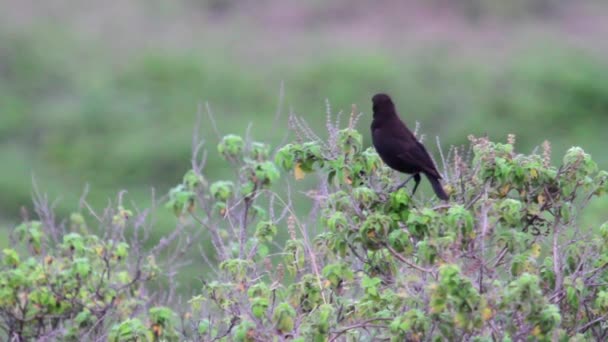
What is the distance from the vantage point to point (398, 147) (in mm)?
6023

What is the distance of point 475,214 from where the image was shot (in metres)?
5.16

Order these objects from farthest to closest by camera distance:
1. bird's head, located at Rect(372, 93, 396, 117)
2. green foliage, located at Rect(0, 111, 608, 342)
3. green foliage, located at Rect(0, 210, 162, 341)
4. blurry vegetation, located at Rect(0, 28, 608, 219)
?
1. blurry vegetation, located at Rect(0, 28, 608, 219)
2. green foliage, located at Rect(0, 210, 162, 341)
3. bird's head, located at Rect(372, 93, 396, 117)
4. green foliage, located at Rect(0, 111, 608, 342)

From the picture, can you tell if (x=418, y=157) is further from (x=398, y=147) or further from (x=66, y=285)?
(x=66, y=285)

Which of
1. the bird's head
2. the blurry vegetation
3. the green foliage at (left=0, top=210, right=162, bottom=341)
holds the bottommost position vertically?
the blurry vegetation

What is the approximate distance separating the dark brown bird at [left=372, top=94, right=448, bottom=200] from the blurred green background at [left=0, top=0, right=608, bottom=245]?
30.4 feet

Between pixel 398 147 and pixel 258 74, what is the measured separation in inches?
488

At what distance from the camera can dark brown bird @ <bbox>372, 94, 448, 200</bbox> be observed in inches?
235

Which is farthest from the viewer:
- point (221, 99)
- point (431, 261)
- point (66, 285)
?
point (221, 99)

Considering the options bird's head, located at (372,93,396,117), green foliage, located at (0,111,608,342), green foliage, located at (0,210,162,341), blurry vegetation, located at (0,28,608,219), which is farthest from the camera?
blurry vegetation, located at (0,28,608,219)

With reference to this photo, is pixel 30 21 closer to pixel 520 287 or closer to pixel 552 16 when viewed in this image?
pixel 552 16

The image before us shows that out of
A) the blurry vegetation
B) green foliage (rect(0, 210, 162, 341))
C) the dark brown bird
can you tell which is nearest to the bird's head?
the dark brown bird

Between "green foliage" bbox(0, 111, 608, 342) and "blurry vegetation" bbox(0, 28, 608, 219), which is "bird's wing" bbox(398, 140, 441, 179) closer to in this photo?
"green foliage" bbox(0, 111, 608, 342)

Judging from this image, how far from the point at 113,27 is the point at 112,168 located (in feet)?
12.8

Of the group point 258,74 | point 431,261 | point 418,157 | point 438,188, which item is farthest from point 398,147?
point 258,74
